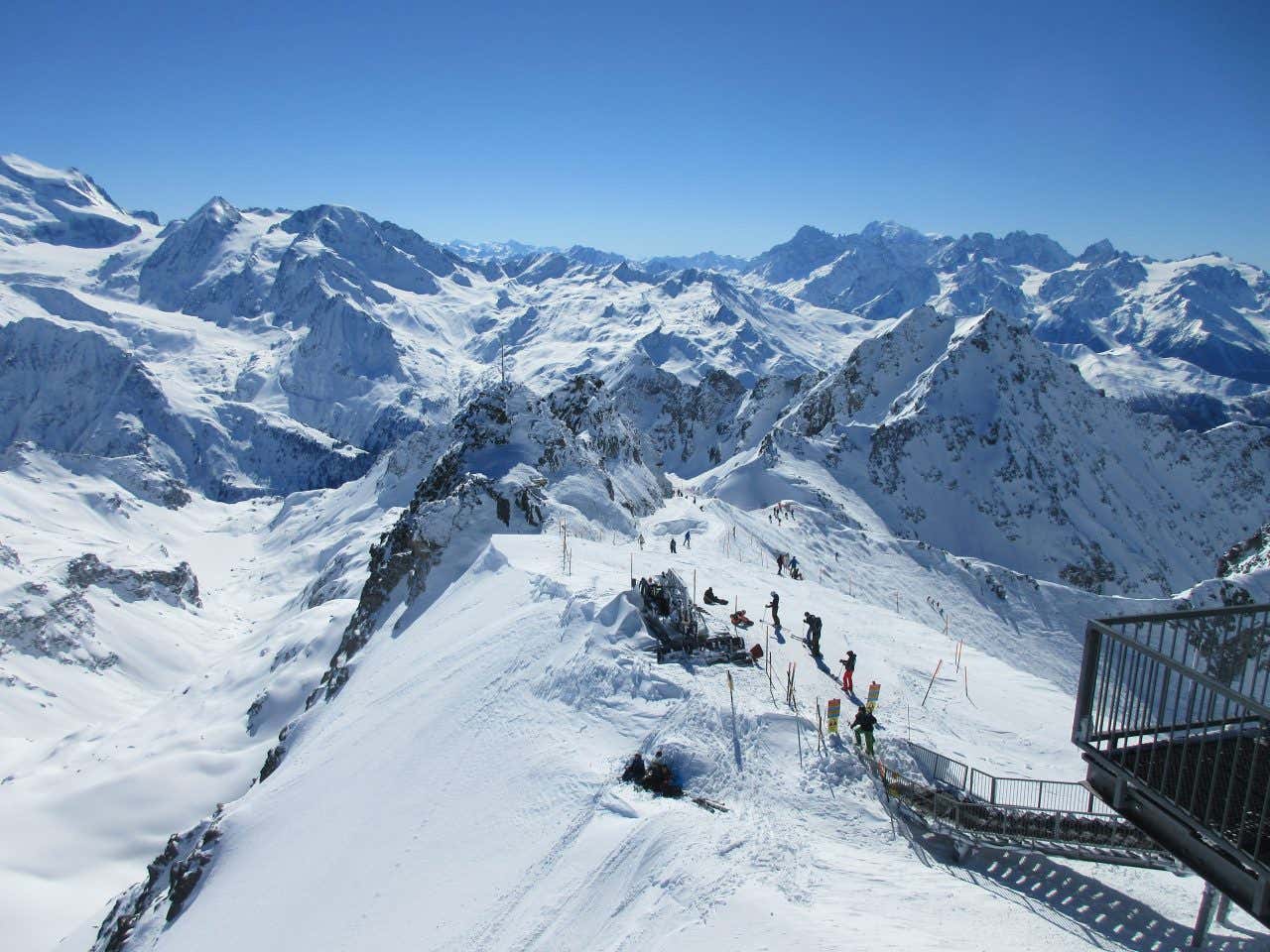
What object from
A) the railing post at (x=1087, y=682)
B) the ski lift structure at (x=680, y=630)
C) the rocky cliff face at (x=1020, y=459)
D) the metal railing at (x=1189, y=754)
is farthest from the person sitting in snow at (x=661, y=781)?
the rocky cliff face at (x=1020, y=459)

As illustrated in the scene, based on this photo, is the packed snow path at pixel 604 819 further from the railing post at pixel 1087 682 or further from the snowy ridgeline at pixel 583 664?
the railing post at pixel 1087 682

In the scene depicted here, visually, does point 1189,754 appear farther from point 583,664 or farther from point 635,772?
point 583,664

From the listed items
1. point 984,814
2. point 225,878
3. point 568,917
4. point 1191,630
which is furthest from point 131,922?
point 1191,630

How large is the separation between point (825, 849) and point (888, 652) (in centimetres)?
1859

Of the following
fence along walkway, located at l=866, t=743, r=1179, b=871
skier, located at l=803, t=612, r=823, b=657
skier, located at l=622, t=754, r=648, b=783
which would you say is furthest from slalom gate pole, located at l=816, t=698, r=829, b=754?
skier, located at l=803, t=612, r=823, b=657

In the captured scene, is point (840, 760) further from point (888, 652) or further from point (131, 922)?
point (131, 922)

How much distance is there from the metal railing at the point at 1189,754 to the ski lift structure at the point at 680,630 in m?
13.8

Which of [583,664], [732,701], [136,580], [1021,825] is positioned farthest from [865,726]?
[136,580]

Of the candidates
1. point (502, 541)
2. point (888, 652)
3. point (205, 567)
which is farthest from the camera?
point (205, 567)

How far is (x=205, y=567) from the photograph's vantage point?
516 feet

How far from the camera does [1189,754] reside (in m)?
9.91

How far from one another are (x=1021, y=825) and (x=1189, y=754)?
773 centimetres

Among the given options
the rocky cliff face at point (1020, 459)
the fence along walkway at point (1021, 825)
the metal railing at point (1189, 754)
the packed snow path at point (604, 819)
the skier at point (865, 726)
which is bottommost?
the packed snow path at point (604, 819)

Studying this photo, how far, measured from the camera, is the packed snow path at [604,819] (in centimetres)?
1384
